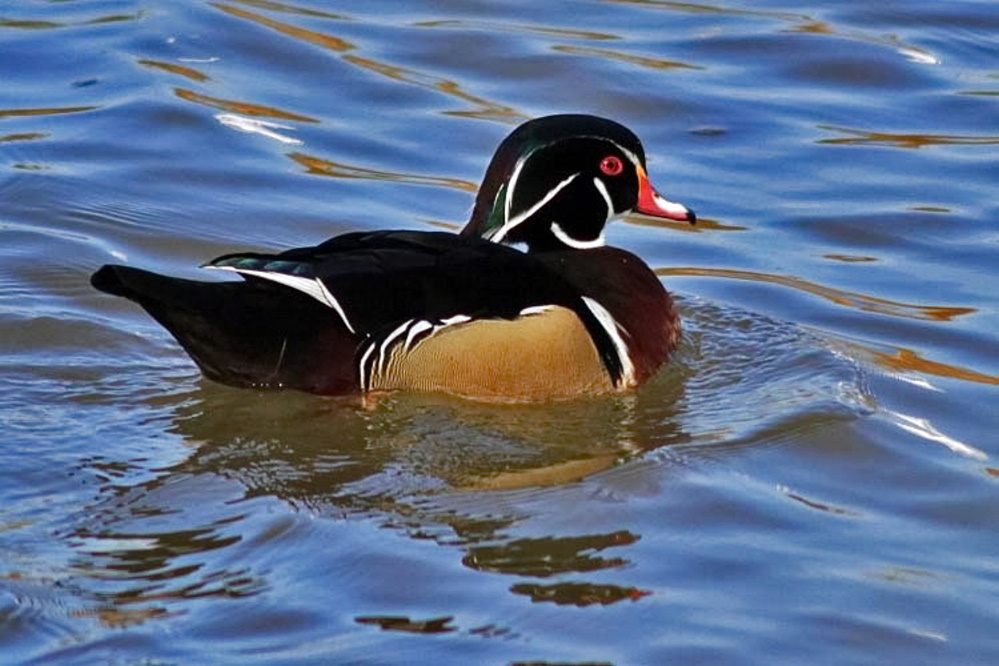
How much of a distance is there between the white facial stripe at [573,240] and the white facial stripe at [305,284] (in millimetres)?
1174

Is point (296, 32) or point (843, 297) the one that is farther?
point (296, 32)

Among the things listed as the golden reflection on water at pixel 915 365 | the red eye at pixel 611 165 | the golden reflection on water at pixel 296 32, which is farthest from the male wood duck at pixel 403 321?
the golden reflection on water at pixel 296 32

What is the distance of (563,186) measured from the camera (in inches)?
303

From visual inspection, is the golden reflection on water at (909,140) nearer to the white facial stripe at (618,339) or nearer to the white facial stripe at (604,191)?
the white facial stripe at (604,191)

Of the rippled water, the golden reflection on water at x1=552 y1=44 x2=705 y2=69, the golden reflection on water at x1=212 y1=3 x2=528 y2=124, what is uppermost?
the golden reflection on water at x1=552 y1=44 x2=705 y2=69

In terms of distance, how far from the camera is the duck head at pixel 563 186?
7.58m

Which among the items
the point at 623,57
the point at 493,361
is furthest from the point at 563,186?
the point at 623,57

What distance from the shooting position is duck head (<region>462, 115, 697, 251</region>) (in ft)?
24.9

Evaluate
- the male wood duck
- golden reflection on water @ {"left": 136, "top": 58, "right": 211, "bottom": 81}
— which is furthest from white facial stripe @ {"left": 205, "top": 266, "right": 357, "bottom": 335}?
golden reflection on water @ {"left": 136, "top": 58, "right": 211, "bottom": 81}

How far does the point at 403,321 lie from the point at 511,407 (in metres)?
0.45

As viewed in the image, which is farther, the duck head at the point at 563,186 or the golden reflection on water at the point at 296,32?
the golden reflection on water at the point at 296,32

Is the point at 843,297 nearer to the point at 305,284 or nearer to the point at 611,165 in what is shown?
the point at 611,165

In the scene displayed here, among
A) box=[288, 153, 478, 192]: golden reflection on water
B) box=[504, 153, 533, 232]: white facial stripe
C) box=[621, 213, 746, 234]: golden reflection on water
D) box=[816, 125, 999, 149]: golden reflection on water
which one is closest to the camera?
box=[504, 153, 533, 232]: white facial stripe

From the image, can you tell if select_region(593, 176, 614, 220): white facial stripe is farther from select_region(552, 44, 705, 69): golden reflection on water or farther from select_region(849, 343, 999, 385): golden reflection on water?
select_region(552, 44, 705, 69): golden reflection on water
